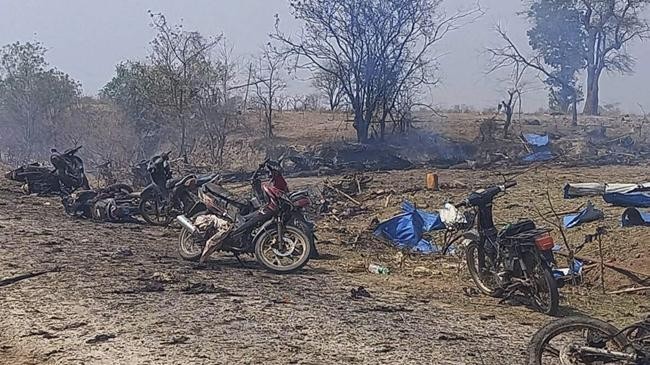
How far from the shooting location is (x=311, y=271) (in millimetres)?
9727

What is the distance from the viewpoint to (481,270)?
8570 mm

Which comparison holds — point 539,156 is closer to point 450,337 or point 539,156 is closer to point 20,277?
point 450,337

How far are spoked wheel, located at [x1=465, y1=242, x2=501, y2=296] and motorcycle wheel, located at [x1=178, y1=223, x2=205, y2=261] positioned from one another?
338 centimetres

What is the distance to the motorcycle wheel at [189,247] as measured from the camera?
9953 mm

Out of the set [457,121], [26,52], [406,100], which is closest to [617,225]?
[406,100]

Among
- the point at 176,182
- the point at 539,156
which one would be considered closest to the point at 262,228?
the point at 176,182

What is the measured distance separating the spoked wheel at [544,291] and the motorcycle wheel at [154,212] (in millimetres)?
7548

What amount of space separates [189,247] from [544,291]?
4619 millimetres

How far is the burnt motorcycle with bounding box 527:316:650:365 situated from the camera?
4801mm

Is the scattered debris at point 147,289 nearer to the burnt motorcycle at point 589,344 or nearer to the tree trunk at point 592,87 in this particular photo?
the burnt motorcycle at point 589,344

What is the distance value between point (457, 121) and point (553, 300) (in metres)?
27.0

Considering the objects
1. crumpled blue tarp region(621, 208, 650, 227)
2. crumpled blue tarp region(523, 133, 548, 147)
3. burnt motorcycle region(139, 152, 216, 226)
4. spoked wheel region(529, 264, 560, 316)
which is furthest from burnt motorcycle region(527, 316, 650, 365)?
crumpled blue tarp region(523, 133, 548, 147)

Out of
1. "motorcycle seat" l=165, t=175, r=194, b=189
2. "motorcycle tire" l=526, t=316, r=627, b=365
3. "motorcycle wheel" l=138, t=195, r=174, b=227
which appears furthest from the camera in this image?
"motorcycle wheel" l=138, t=195, r=174, b=227

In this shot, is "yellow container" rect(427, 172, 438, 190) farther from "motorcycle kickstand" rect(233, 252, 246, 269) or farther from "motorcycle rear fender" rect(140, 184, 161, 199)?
"motorcycle kickstand" rect(233, 252, 246, 269)
